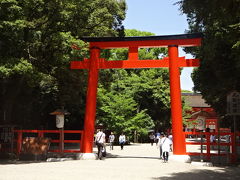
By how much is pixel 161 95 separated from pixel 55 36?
25669 millimetres

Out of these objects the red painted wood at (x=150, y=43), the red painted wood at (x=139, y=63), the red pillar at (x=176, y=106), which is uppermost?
the red painted wood at (x=150, y=43)

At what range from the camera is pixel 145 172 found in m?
10.7

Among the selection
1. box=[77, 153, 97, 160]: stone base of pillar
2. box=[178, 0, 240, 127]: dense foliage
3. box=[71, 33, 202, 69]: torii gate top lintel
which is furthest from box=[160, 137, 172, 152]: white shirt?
box=[178, 0, 240, 127]: dense foliage

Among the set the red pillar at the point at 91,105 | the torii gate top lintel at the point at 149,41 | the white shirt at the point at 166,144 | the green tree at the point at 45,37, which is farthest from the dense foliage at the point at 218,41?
the green tree at the point at 45,37

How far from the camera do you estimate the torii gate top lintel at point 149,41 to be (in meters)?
15.3

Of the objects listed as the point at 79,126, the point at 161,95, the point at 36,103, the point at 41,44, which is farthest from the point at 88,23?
the point at 161,95

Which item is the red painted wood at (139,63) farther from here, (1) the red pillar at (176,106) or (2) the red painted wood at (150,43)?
(2) the red painted wood at (150,43)

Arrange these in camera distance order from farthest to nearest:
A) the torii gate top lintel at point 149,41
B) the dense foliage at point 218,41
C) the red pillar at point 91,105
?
the red pillar at point 91,105 < the torii gate top lintel at point 149,41 < the dense foliage at point 218,41

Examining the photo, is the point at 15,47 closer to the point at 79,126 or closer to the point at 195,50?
the point at 195,50

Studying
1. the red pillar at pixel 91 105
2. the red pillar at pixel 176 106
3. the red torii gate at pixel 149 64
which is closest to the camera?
the red pillar at pixel 176 106

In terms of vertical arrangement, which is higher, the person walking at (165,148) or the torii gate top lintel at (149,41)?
the torii gate top lintel at (149,41)

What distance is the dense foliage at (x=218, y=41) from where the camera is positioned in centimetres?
860

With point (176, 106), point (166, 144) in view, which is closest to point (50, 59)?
point (176, 106)

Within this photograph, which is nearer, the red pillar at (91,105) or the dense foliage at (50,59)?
the dense foliage at (50,59)
